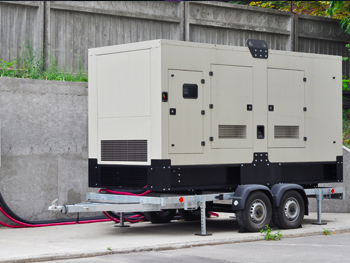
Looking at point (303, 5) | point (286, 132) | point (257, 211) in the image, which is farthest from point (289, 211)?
point (303, 5)

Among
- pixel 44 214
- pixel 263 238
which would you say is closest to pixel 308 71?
pixel 263 238

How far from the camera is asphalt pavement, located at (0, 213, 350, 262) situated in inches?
400

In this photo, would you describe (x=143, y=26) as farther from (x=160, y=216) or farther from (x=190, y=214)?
(x=160, y=216)

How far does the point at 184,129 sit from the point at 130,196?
156 centimetres

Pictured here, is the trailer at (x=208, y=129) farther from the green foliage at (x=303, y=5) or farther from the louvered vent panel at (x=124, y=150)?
the green foliage at (x=303, y=5)

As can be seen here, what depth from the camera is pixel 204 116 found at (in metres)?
12.4

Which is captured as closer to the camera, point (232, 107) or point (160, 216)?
point (232, 107)

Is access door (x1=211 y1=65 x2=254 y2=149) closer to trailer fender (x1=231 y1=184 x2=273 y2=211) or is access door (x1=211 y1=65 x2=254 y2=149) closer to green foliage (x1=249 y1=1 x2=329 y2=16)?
trailer fender (x1=231 y1=184 x2=273 y2=211)

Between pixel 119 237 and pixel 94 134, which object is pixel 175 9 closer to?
pixel 94 134

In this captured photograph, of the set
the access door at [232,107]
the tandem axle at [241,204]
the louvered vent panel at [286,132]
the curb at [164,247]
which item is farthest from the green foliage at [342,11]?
the curb at [164,247]

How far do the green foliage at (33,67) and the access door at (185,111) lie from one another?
4.23m

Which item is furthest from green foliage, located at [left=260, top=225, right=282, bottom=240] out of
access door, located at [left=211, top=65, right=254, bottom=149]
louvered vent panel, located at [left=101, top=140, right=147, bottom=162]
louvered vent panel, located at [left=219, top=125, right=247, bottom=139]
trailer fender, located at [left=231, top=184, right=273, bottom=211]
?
louvered vent panel, located at [left=101, top=140, right=147, bottom=162]

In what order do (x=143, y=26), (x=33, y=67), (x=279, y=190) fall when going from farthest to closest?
(x=143, y=26), (x=33, y=67), (x=279, y=190)

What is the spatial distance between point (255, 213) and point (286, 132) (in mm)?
1945
